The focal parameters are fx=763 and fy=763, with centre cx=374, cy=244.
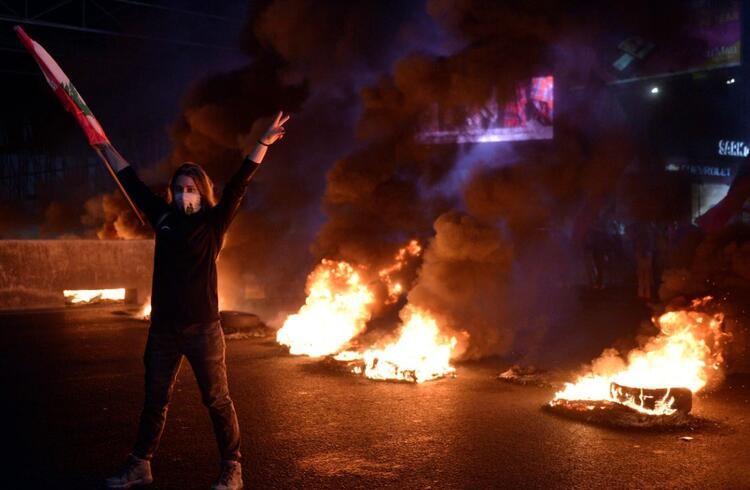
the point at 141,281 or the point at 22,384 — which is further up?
the point at 141,281

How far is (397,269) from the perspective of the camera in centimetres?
1342

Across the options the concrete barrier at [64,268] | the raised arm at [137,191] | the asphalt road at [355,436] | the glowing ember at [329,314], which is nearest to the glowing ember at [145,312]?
the concrete barrier at [64,268]

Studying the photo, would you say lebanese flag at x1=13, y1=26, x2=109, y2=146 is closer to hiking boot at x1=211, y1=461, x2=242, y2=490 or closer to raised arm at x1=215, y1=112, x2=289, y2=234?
raised arm at x1=215, y1=112, x2=289, y2=234

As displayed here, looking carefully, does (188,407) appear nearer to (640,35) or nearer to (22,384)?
(22,384)

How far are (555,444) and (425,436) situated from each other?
105cm

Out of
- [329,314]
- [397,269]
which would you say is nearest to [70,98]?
[329,314]

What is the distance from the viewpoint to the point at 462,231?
10.3m

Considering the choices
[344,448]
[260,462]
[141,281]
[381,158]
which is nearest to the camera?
[260,462]

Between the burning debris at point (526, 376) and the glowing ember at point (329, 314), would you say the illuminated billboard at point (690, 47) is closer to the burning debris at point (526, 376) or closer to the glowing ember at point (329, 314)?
the glowing ember at point (329, 314)

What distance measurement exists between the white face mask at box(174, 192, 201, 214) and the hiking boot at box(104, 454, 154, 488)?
1.64 metres

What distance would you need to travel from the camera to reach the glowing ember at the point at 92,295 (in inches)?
652

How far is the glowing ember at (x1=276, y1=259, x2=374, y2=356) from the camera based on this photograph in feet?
35.4

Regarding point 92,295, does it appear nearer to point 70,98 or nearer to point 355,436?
point 355,436

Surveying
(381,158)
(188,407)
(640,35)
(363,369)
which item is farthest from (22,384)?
(640,35)
